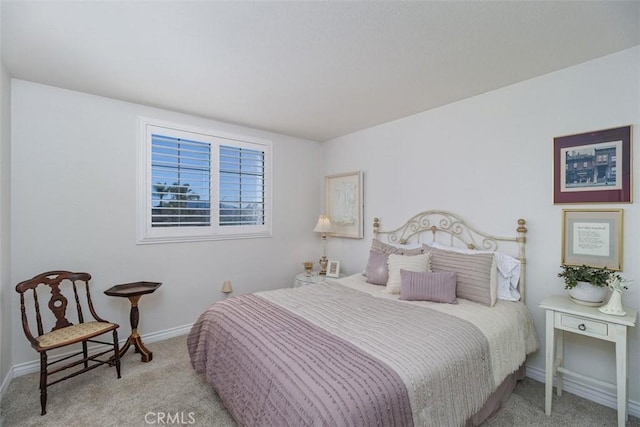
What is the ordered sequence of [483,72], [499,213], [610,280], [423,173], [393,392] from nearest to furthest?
[393,392]
[610,280]
[483,72]
[499,213]
[423,173]

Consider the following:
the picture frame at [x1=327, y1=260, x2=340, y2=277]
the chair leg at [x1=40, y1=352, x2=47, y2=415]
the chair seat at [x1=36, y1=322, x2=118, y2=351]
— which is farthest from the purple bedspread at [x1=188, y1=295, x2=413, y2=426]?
the picture frame at [x1=327, y1=260, x2=340, y2=277]

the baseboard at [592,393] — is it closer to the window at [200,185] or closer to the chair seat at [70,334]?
the window at [200,185]

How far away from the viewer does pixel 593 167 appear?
6.92 feet

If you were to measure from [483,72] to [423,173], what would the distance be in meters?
1.14

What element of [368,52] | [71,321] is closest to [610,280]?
[368,52]

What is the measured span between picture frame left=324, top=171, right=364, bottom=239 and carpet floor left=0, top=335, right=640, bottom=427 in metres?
2.34

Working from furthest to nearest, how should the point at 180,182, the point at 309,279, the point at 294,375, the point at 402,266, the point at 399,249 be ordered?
1. the point at 309,279
2. the point at 180,182
3. the point at 399,249
4. the point at 402,266
5. the point at 294,375

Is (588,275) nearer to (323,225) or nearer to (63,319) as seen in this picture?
(323,225)

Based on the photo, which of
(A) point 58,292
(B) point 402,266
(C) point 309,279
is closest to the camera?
(A) point 58,292

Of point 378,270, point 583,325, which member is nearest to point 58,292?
point 378,270

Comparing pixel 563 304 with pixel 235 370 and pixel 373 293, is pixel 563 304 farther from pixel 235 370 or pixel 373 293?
pixel 235 370

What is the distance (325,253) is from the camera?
14.4 feet

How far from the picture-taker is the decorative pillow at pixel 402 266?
258cm

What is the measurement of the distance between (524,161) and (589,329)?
4.39 ft
